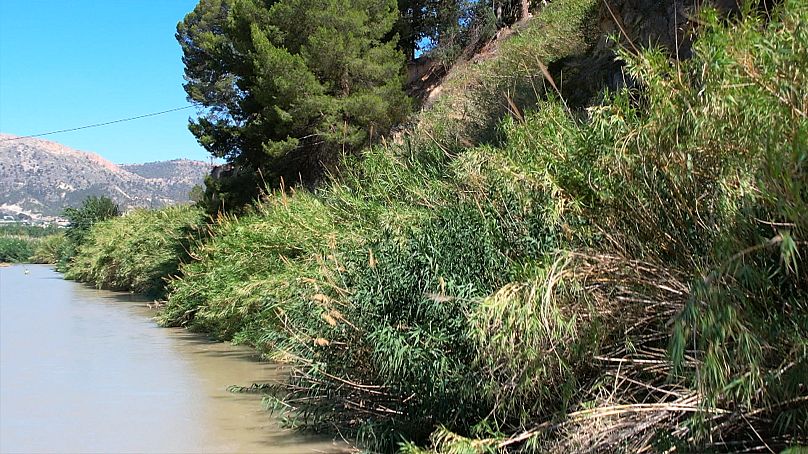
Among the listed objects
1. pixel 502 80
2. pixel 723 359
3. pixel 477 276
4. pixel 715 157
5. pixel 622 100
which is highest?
pixel 502 80

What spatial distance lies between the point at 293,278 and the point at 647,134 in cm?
502

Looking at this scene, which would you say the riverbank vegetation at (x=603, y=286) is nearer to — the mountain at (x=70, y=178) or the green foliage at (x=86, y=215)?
the green foliage at (x=86, y=215)

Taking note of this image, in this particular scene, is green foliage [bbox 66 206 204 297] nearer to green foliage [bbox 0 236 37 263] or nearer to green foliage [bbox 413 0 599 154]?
green foliage [bbox 413 0 599 154]

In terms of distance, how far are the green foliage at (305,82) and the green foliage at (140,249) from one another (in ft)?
9.26

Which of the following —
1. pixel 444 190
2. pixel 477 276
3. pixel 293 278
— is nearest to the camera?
pixel 477 276

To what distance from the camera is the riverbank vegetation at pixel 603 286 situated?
408 centimetres

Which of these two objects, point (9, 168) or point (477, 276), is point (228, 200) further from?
point (9, 168)

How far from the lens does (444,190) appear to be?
283 inches

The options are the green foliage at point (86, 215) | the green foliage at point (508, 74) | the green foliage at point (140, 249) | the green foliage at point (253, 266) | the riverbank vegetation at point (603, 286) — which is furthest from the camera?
the green foliage at point (86, 215)

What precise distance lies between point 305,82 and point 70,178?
152493 mm

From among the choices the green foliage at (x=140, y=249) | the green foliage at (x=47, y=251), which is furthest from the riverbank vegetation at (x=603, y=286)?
the green foliage at (x=47, y=251)

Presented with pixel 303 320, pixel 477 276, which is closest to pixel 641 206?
pixel 477 276

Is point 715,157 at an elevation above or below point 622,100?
below

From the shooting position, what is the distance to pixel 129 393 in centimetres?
1035
